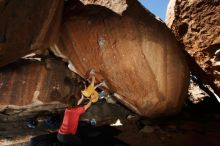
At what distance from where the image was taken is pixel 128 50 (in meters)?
5.15

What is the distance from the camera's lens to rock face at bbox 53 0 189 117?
5109 mm

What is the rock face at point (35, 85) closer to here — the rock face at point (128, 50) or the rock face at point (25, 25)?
the rock face at point (128, 50)

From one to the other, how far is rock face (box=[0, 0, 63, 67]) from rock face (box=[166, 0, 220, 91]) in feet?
7.16

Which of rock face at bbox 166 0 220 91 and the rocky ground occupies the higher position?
rock face at bbox 166 0 220 91

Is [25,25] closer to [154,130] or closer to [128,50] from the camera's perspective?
[128,50]

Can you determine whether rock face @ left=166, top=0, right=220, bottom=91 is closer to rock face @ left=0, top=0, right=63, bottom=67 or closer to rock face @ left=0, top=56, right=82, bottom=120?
rock face @ left=0, top=0, right=63, bottom=67

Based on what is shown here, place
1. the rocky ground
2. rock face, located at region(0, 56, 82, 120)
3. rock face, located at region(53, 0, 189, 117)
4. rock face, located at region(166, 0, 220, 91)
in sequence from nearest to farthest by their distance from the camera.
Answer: rock face, located at region(166, 0, 220, 91) → the rocky ground → rock face, located at region(53, 0, 189, 117) → rock face, located at region(0, 56, 82, 120)

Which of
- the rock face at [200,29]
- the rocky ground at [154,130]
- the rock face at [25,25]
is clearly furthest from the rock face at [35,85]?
the rock face at [200,29]

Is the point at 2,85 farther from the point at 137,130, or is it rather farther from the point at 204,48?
the point at 204,48

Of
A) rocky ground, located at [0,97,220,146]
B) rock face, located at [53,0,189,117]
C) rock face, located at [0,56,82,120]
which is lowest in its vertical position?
rocky ground, located at [0,97,220,146]

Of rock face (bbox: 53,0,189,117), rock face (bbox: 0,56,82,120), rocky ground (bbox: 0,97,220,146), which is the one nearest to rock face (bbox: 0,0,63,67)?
rock face (bbox: 53,0,189,117)

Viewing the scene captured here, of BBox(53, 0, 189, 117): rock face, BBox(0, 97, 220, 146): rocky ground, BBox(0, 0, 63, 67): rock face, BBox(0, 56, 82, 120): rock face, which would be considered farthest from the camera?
BBox(0, 56, 82, 120): rock face

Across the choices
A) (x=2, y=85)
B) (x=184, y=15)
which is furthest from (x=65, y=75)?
(x=184, y=15)

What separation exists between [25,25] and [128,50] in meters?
2.00
